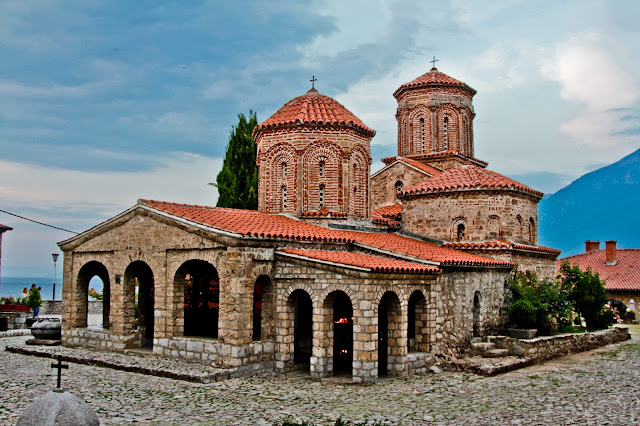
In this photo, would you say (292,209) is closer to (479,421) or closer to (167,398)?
(167,398)

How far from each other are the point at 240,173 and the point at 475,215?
1275 centimetres

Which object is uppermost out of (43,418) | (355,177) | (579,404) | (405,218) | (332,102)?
(332,102)

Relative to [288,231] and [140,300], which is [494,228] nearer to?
[288,231]

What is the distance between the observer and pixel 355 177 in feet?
56.0

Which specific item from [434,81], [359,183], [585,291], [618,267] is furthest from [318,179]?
[618,267]

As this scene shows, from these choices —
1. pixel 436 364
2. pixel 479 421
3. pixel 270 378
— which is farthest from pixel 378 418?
pixel 436 364

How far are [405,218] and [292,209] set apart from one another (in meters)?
3.94

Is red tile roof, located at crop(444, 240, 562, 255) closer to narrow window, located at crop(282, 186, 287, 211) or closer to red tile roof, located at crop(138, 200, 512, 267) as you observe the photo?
red tile roof, located at crop(138, 200, 512, 267)

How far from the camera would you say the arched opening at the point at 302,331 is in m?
13.7

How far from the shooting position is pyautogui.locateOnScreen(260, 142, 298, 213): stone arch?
16641 mm

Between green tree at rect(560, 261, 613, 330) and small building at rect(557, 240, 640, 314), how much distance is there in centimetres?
651

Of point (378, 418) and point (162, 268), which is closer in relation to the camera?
point (378, 418)

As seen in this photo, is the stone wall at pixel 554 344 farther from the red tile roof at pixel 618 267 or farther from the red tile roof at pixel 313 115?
the red tile roof at pixel 618 267

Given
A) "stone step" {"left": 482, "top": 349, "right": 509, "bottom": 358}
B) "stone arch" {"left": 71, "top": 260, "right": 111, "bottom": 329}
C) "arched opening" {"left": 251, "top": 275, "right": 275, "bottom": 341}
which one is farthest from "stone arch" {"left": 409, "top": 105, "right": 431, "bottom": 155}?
"stone arch" {"left": 71, "top": 260, "right": 111, "bottom": 329}
